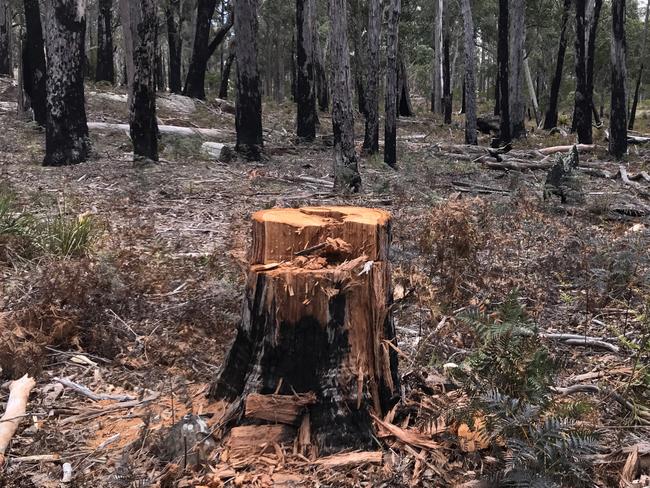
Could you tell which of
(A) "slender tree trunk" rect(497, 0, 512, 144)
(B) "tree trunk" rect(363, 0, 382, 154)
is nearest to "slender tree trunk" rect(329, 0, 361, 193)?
(B) "tree trunk" rect(363, 0, 382, 154)

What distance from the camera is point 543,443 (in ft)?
8.11

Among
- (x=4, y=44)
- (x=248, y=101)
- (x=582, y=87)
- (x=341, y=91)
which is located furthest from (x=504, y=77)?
(x=4, y=44)

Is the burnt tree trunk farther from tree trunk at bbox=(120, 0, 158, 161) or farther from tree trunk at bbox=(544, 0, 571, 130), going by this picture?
tree trunk at bbox=(544, 0, 571, 130)

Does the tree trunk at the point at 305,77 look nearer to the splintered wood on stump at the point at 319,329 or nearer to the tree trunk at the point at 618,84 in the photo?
the tree trunk at the point at 618,84

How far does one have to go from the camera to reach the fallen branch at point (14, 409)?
2.91 metres

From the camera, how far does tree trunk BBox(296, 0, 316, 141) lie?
16047 millimetres

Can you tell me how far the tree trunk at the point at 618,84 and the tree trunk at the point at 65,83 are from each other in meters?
11.3

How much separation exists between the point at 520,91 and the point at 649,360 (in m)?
18.0

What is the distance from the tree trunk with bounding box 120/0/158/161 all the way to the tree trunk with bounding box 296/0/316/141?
5428 millimetres

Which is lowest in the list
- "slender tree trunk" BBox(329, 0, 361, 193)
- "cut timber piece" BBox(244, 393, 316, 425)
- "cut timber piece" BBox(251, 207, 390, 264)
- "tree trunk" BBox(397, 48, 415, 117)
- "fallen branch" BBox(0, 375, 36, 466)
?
"fallen branch" BBox(0, 375, 36, 466)

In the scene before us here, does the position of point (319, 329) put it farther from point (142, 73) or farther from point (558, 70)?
point (558, 70)

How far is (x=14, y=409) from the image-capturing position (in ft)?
10.3

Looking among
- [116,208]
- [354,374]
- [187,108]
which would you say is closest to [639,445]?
[354,374]

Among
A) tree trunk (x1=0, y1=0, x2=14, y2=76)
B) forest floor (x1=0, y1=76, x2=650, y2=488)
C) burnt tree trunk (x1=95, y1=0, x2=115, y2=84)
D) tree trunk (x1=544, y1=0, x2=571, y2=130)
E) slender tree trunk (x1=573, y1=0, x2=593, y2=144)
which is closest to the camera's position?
forest floor (x1=0, y1=76, x2=650, y2=488)
